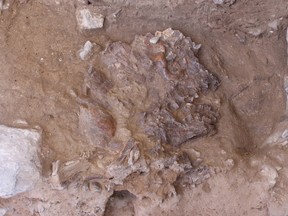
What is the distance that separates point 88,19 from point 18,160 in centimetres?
54

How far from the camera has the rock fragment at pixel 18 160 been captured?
1.34 metres

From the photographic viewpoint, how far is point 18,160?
4.42 ft

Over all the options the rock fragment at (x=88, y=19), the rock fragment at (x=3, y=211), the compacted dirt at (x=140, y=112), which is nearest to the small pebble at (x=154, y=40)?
the compacted dirt at (x=140, y=112)

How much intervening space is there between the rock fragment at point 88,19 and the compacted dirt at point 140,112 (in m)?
0.02

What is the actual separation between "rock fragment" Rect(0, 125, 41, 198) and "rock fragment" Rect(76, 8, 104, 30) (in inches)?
16.9

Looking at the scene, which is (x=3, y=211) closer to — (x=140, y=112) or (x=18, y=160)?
(x=18, y=160)

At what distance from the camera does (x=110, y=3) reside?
163 cm

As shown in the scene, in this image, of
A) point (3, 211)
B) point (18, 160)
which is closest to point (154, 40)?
point (18, 160)

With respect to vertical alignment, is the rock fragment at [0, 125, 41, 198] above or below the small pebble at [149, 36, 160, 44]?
below

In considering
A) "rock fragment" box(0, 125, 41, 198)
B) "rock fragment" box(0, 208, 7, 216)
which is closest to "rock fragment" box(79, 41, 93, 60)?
"rock fragment" box(0, 125, 41, 198)

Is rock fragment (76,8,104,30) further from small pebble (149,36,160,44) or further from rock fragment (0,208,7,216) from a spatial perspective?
rock fragment (0,208,7,216)

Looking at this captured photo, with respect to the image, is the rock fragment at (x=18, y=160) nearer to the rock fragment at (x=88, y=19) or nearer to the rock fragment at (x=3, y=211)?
the rock fragment at (x=3, y=211)

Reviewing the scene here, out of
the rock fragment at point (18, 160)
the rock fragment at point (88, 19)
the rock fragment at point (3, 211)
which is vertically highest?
the rock fragment at point (88, 19)

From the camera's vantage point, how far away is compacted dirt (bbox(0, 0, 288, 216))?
140 cm
